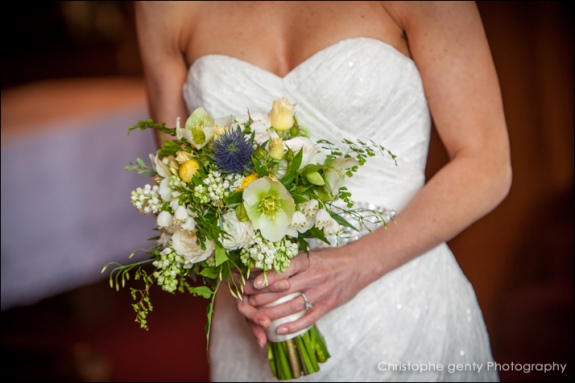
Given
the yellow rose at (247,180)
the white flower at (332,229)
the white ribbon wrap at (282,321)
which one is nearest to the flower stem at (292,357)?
the white ribbon wrap at (282,321)

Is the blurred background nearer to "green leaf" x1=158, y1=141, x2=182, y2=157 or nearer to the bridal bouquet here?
the bridal bouquet

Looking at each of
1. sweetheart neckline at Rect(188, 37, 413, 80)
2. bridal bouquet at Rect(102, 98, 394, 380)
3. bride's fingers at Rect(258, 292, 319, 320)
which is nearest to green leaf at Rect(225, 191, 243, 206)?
bridal bouquet at Rect(102, 98, 394, 380)

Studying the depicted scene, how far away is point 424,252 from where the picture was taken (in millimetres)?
1923

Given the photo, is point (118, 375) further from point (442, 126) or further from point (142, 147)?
point (442, 126)

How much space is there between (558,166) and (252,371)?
6.74 ft

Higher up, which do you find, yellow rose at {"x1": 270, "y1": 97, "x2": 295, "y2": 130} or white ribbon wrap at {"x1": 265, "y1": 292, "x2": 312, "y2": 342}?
yellow rose at {"x1": 270, "y1": 97, "x2": 295, "y2": 130}

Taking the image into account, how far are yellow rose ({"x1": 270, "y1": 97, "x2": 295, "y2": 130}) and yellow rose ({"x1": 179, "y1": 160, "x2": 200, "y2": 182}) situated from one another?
0.21 metres

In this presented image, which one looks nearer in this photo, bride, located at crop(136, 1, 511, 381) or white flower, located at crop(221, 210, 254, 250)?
white flower, located at crop(221, 210, 254, 250)

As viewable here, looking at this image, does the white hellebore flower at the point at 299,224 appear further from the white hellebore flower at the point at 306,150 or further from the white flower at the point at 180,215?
the white flower at the point at 180,215

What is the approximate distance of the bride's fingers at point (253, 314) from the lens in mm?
1694

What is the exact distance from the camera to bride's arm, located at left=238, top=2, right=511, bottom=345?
1845 millimetres

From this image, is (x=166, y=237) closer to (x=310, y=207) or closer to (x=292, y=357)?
(x=310, y=207)

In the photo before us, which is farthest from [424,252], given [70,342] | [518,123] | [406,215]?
[70,342]

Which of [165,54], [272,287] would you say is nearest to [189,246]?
[272,287]
